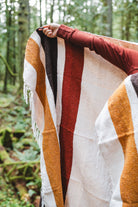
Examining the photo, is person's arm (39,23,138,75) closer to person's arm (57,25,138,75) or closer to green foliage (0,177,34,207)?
person's arm (57,25,138,75)

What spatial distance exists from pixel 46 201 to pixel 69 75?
973 millimetres

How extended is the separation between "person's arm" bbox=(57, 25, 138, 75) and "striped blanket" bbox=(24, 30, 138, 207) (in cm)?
10

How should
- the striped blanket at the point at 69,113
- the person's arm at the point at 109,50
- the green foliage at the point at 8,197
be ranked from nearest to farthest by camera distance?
the person's arm at the point at 109,50 → the striped blanket at the point at 69,113 → the green foliage at the point at 8,197

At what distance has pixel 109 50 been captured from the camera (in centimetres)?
117

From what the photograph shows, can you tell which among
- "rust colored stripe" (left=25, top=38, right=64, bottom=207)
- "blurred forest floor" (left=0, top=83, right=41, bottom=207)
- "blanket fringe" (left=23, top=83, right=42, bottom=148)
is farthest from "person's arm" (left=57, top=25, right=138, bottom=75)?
Result: "blurred forest floor" (left=0, top=83, right=41, bottom=207)

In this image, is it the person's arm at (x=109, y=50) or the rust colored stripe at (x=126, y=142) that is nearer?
the rust colored stripe at (x=126, y=142)

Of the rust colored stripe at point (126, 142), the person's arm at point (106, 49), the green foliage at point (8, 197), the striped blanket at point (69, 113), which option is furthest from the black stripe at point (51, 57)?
the green foliage at point (8, 197)

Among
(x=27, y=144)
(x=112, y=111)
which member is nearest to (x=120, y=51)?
(x=112, y=111)

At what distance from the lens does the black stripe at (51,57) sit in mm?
1374

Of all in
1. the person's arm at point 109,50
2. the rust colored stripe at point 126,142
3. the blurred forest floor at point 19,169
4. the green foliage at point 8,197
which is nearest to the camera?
the rust colored stripe at point 126,142

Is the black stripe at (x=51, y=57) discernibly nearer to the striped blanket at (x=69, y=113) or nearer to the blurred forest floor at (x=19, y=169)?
the striped blanket at (x=69, y=113)

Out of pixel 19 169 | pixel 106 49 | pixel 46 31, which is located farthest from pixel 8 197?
pixel 106 49

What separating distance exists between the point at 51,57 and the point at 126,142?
848mm

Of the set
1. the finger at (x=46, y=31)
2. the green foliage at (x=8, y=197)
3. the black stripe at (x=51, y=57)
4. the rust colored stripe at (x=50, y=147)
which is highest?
the finger at (x=46, y=31)
